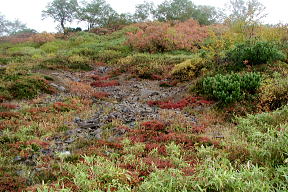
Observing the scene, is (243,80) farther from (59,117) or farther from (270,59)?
(59,117)

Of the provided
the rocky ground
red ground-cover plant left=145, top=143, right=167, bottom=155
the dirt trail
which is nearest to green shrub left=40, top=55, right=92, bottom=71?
the dirt trail

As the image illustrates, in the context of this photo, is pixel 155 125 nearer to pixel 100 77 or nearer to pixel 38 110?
pixel 38 110

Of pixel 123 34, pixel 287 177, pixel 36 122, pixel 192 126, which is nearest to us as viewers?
pixel 287 177

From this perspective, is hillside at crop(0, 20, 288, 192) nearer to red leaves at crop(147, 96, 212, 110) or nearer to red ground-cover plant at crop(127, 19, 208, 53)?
red leaves at crop(147, 96, 212, 110)

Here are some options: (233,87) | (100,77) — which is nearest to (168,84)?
(100,77)

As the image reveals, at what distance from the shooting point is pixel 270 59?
1265 cm

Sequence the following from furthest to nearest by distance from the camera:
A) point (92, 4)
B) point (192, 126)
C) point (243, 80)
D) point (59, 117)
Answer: point (92, 4) < point (243, 80) < point (59, 117) < point (192, 126)

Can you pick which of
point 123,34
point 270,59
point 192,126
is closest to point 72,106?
point 192,126

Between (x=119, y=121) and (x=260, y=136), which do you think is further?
(x=119, y=121)

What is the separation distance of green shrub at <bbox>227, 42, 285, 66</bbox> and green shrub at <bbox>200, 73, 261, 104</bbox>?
2.47 m

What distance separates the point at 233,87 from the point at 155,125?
4.01m

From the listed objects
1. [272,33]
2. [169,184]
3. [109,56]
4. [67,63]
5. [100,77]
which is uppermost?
[272,33]

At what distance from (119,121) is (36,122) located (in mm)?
2892

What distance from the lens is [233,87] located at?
33.7ft
